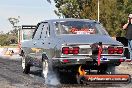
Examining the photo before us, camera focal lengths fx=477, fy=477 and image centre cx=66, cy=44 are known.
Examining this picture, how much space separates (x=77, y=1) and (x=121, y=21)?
10601mm

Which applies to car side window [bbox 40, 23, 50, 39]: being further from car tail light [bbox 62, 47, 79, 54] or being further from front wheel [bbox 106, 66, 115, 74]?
front wheel [bbox 106, 66, 115, 74]

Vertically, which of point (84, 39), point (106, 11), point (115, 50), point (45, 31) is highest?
point (106, 11)

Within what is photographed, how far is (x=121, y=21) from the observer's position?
59469mm

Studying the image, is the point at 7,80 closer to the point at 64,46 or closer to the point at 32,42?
the point at 32,42

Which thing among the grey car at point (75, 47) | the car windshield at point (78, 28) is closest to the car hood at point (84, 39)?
the grey car at point (75, 47)

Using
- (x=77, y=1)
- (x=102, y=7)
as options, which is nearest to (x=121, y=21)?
(x=102, y=7)

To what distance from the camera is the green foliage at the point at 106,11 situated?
5944 centimetres

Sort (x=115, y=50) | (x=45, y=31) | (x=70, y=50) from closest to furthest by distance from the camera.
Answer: (x=70, y=50)
(x=115, y=50)
(x=45, y=31)

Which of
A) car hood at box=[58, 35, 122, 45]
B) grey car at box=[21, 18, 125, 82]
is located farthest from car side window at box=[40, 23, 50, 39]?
car hood at box=[58, 35, 122, 45]

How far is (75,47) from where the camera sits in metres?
11.6

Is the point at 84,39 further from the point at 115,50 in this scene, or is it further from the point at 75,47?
the point at 115,50

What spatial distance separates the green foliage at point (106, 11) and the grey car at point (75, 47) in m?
45.7

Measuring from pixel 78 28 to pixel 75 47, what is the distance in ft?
4.10

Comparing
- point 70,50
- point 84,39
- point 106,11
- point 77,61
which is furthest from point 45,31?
point 106,11
